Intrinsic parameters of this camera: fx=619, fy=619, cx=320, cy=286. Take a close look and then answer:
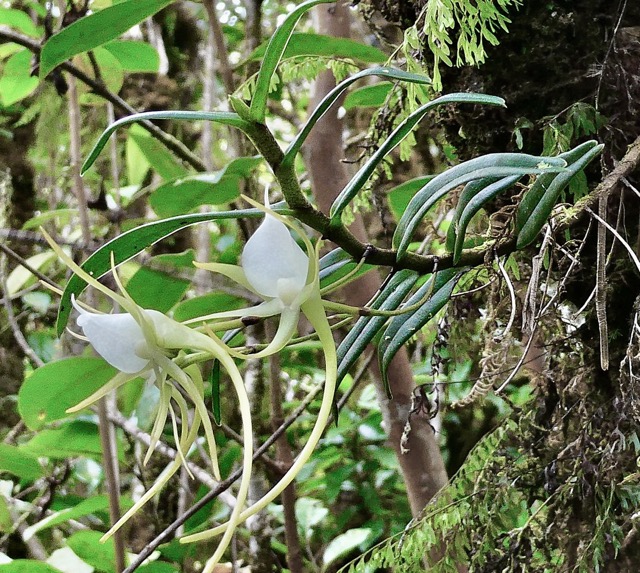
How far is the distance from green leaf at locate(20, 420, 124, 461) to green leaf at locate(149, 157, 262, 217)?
1.27ft

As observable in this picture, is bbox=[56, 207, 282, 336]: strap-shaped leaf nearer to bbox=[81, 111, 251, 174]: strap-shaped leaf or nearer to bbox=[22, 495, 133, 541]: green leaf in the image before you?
bbox=[81, 111, 251, 174]: strap-shaped leaf

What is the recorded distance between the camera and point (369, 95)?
29.5 inches

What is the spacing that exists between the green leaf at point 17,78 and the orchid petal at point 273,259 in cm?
88

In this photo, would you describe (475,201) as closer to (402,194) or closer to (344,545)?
(402,194)

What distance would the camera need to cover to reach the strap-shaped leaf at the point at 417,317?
1.20 feet

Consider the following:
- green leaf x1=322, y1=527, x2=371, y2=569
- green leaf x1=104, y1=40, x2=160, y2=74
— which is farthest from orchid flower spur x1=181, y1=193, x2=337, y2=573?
green leaf x1=322, y1=527, x2=371, y2=569

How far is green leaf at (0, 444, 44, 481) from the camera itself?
32.1 inches

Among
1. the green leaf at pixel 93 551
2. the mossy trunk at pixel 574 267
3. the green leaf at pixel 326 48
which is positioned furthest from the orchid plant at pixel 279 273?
the green leaf at pixel 93 551

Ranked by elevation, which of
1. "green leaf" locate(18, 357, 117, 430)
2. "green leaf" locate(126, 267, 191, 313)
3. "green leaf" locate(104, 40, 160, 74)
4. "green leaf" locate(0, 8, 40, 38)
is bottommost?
"green leaf" locate(18, 357, 117, 430)

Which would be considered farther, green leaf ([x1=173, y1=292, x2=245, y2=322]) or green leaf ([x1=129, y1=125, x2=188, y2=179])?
green leaf ([x1=129, y1=125, x2=188, y2=179])

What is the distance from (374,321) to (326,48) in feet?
1.46

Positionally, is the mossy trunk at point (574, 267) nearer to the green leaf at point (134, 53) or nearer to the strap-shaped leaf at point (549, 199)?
the strap-shaped leaf at point (549, 199)

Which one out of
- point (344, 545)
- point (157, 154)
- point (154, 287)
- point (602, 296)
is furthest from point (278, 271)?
point (344, 545)

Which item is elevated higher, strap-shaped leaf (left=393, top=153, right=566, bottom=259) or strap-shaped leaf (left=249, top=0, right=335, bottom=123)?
strap-shaped leaf (left=249, top=0, right=335, bottom=123)
